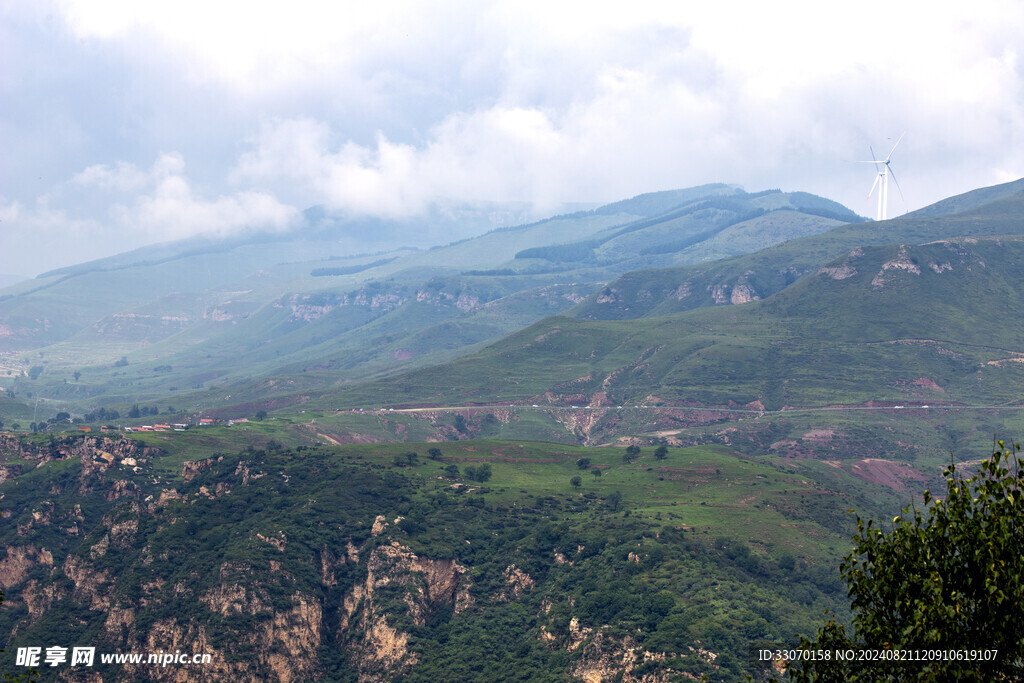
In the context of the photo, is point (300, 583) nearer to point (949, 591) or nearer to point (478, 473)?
point (478, 473)

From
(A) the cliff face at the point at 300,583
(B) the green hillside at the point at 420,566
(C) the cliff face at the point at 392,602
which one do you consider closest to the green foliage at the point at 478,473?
(B) the green hillside at the point at 420,566

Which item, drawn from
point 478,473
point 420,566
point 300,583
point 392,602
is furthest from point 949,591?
point 478,473

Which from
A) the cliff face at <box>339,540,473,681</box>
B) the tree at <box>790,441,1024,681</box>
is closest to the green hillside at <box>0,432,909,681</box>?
the cliff face at <box>339,540,473,681</box>

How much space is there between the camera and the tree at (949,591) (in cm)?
3888

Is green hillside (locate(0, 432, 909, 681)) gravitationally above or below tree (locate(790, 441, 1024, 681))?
below

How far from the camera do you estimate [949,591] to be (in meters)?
41.1

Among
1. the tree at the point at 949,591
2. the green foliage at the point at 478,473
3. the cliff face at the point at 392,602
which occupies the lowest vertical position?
A: the cliff face at the point at 392,602

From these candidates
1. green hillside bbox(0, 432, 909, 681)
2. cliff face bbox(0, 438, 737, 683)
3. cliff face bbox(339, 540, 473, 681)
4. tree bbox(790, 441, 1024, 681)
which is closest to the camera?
tree bbox(790, 441, 1024, 681)

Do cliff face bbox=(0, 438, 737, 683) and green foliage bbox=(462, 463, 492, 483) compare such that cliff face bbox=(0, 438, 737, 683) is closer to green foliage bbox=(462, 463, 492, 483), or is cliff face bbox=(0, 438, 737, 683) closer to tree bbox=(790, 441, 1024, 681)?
green foliage bbox=(462, 463, 492, 483)

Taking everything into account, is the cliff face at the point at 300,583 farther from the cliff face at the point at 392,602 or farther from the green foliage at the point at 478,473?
the green foliage at the point at 478,473

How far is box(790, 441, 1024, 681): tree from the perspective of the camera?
38.9 meters

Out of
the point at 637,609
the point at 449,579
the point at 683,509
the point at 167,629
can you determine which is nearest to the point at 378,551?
the point at 449,579

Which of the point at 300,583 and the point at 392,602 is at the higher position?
the point at 300,583

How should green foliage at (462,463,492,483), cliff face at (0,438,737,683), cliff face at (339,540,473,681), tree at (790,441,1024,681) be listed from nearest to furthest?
1. tree at (790,441,1024,681)
2. cliff face at (0,438,737,683)
3. cliff face at (339,540,473,681)
4. green foliage at (462,463,492,483)
